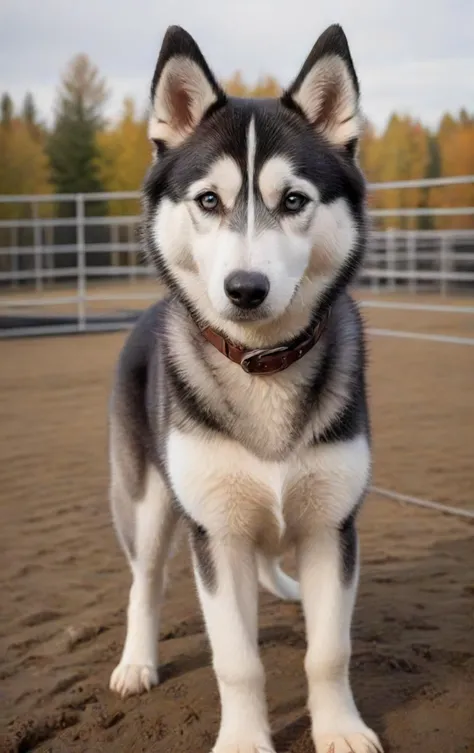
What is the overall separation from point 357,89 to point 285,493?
1135 millimetres

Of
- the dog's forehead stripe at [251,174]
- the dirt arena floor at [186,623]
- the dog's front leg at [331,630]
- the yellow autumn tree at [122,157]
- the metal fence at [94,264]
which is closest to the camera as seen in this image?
the dog's forehead stripe at [251,174]

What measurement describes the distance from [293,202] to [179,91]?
0.54 metres

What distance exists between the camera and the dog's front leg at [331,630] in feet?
7.85

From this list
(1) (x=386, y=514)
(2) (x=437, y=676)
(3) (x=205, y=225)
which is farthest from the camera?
(1) (x=386, y=514)

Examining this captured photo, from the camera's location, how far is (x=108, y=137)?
121 feet

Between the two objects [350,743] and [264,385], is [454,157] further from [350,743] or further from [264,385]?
[350,743]

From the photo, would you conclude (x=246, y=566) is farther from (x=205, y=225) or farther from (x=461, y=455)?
(x=461, y=455)

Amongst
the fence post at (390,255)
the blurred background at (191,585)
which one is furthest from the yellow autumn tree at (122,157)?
the blurred background at (191,585)

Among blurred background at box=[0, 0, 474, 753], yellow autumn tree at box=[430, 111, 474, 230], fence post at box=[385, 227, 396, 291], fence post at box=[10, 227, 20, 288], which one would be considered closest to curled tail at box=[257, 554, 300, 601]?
blurred background at box=[0, 0, 474, 753]

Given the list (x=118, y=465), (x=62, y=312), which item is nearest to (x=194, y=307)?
(x=118, y=465)

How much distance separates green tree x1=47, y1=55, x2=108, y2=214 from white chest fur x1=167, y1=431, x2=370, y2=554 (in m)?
34.9

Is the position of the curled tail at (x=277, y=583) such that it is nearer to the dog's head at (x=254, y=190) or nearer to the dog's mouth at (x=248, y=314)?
the dog's head at (x=254, y=190)

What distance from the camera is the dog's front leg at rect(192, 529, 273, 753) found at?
2.37 meters

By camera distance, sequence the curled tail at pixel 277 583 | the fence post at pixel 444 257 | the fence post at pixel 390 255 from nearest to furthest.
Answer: the curled tail at pixel 277 583 < the fence post at pixel 444 257 < the fence post at pixel 390 255
